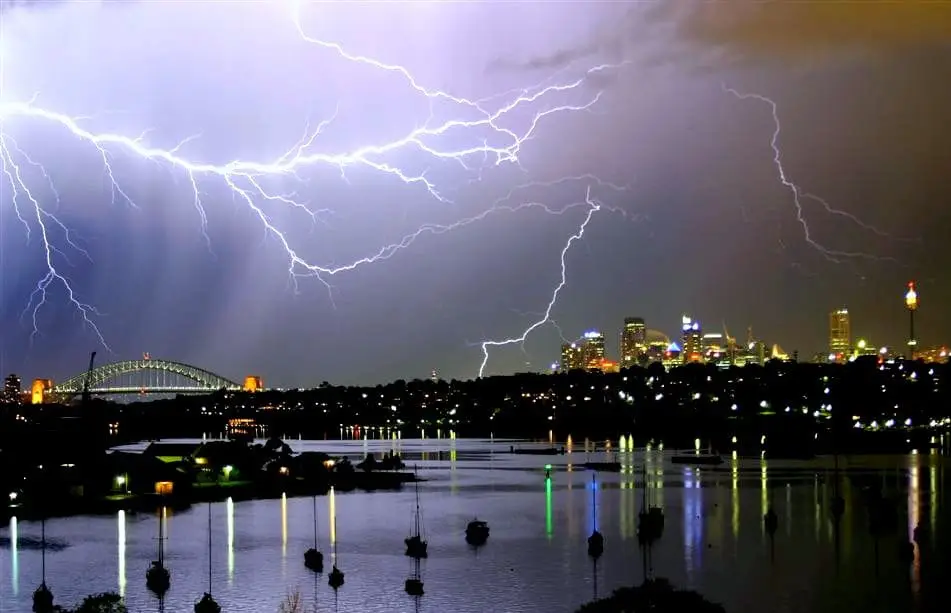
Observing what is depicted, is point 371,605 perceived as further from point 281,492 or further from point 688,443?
point 688,443

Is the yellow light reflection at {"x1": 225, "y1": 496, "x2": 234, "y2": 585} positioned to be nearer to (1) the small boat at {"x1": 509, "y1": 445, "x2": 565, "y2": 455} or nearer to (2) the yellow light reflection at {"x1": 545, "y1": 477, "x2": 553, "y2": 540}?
(2) the yellow light reflection at {"x1": 545, "y1": 477, "x2": 553, "y2": 540}

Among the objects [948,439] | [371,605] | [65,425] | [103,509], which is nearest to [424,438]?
[65,425]

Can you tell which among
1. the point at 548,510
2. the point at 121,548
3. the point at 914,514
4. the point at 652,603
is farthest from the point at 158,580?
the point at 914,514

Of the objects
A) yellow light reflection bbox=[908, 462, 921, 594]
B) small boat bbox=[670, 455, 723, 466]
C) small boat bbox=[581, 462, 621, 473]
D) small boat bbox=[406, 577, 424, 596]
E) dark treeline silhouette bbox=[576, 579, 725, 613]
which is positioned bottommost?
small boat bbox=[670, 455, 723, 466]

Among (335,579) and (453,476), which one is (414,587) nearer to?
(335,579)

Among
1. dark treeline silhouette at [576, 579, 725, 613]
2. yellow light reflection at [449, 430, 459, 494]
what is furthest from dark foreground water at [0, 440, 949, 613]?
dark treeline silhouette at [576, 579, 725, 613]
